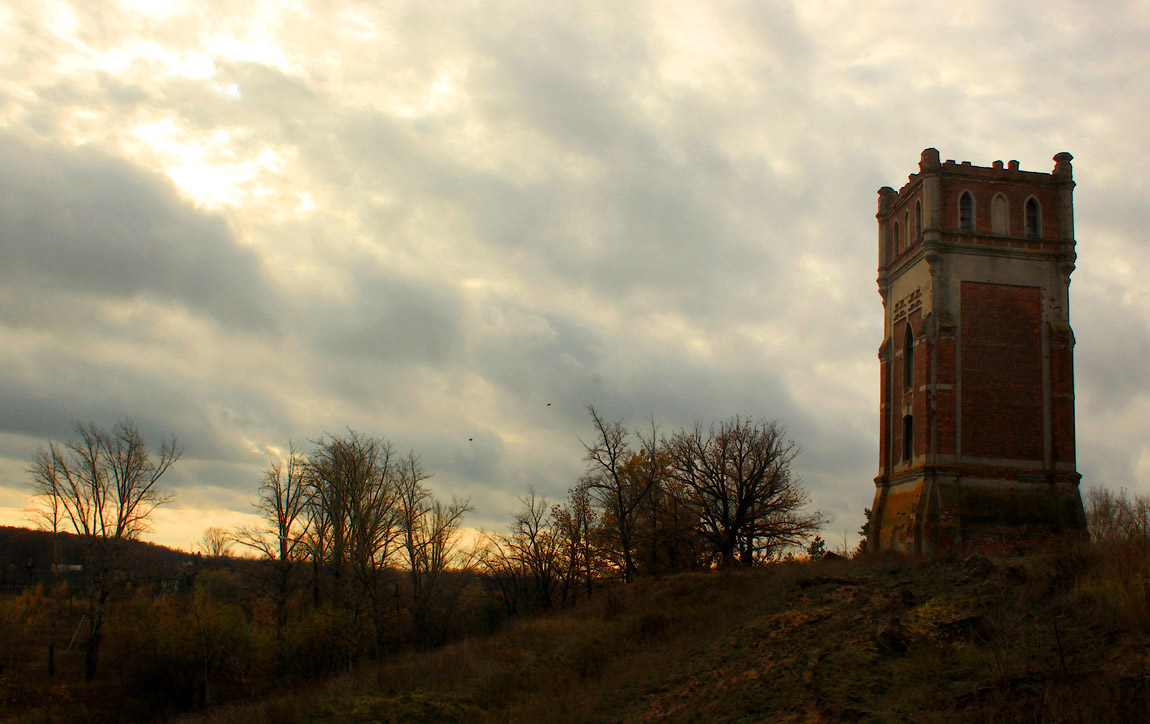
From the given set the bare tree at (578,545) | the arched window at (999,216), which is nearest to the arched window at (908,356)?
the arched window at (999,216)

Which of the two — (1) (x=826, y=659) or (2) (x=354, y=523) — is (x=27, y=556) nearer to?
(2) (x=354, y=523)

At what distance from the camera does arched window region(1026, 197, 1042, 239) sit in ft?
96.2

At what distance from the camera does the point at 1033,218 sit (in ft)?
96.9

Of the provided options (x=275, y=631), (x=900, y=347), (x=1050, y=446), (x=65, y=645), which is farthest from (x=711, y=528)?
(x=65, y=645)

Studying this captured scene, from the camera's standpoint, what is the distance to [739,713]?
14.5 metres

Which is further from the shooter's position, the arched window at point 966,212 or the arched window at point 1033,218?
the arched window at point 1033,218

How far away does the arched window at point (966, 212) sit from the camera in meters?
29.2

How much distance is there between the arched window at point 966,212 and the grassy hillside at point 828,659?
1221 centimetres

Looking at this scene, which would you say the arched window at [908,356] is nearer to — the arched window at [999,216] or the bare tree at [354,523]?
the arched window at [999,216]

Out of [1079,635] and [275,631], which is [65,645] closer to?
[275,631]

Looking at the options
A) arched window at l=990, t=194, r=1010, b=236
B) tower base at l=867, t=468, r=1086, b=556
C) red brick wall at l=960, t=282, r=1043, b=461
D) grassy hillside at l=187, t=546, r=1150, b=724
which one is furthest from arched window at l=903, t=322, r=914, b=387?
grassy hillside at l=187, t=546, r=1150, b=724

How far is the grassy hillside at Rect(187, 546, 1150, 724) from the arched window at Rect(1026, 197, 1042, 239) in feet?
43.2

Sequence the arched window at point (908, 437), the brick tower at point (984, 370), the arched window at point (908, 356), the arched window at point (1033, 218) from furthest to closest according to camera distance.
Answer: the arched window at point (908, 356), the arched window at point (908, 437), the arched window at point (1033, 218), the brick tower at point (984, 370)

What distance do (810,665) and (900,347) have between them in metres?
18.7
